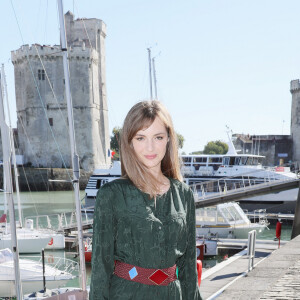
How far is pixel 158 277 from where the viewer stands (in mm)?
1888

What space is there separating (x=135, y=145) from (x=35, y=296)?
8.14 meters

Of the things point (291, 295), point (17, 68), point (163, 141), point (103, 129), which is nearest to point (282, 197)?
point (291, 295)

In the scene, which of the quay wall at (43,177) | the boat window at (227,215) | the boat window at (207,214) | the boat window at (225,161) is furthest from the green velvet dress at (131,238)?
the quay wall at (43,177)

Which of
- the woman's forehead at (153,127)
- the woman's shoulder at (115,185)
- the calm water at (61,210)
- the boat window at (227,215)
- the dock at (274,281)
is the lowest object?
the calm water at (61,210)

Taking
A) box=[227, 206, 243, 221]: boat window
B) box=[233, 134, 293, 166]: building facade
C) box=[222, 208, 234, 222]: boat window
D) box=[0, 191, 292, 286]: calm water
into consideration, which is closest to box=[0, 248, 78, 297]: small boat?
box=[0, 191, 292, 286]: calm water

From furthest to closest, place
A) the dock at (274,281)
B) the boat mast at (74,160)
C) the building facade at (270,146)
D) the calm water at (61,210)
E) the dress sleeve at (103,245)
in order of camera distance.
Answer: the building facade at (270,146) → the calm water at (61,210) → the boat mast at (74,160) → the dock at (274,281) → the dress sleeve at (103,245)

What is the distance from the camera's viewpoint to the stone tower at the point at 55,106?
44938 millimetres

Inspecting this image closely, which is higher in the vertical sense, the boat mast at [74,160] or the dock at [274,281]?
the boat mast at [74,160]

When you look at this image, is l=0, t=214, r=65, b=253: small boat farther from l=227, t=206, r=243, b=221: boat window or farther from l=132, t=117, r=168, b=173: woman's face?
l=132, t=117, r=168, b=173: woman's face

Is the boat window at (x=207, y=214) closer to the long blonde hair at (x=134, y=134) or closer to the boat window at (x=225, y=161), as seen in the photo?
the boat window at (x=225, y=161)

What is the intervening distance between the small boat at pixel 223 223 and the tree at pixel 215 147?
50.6m

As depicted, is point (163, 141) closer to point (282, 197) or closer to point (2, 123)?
point (2, 123)

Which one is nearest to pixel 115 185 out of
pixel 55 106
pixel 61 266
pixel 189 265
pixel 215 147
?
pixel 189 265

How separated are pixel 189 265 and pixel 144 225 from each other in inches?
14.4
